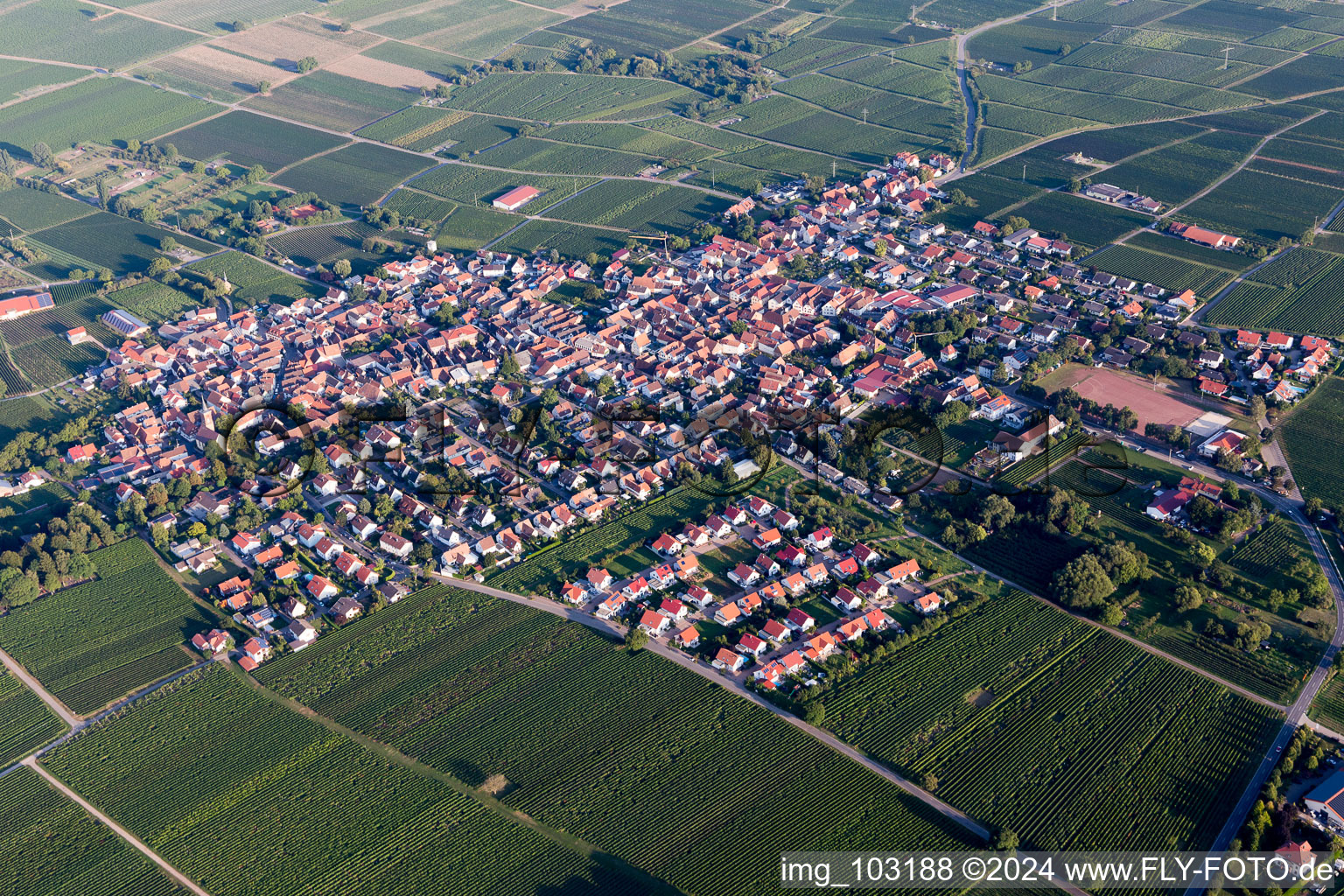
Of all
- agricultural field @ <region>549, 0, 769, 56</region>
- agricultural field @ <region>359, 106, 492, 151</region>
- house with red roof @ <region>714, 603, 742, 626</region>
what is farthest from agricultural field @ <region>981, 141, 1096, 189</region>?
house with red roof @ <region>714, 603, 742, 626</region>

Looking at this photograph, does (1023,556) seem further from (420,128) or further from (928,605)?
(420,128)

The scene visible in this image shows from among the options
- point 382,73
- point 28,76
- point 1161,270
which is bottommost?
point 1161,270

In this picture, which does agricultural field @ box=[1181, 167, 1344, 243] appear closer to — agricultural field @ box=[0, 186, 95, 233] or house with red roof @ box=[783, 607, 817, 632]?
house with red roof @ box=[783, 607, 817, 632]

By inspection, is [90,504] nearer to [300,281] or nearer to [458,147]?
[300,281]

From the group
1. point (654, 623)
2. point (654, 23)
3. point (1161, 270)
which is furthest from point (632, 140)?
point (654, 623)

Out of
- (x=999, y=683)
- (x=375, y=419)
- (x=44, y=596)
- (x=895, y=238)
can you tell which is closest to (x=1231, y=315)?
(x=895, y=238)
